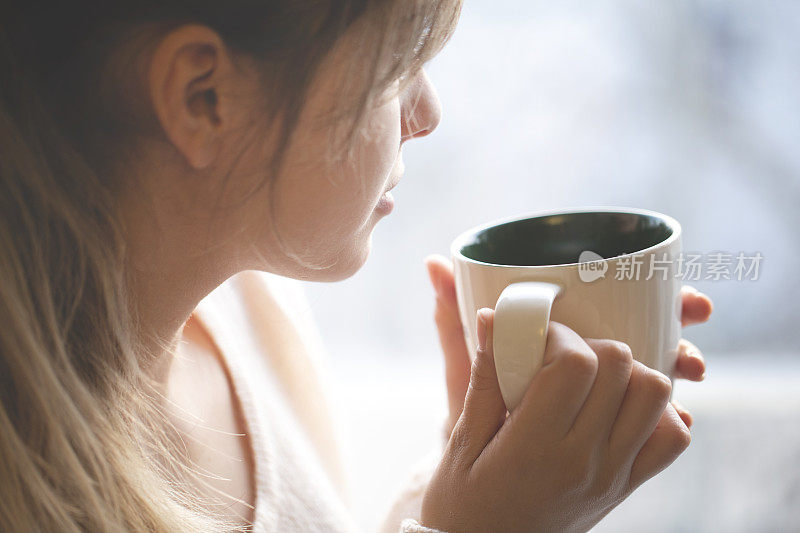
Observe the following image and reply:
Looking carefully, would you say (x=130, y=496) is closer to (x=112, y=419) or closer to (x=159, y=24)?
(x=112, y=419)

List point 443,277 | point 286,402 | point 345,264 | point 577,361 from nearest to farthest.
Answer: point 577,361
point 345,264
point 443,277
point 286,402

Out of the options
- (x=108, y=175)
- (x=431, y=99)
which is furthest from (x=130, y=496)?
(x=431, y=99)

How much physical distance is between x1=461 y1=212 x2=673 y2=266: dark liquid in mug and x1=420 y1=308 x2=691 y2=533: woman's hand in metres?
0.12

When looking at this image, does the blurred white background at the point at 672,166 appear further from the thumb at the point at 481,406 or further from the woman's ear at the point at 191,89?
the woman's ear at the point at 191,89

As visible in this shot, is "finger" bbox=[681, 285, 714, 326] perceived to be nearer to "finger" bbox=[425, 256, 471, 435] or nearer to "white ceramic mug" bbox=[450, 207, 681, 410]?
"white ceramic mug" bbox=[450, 207, 681, 410]

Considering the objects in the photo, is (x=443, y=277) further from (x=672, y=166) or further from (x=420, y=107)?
(x=672, y=166)

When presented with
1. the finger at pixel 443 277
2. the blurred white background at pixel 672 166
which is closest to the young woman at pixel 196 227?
the finger at pixel 443 277

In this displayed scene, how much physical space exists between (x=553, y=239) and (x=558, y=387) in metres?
0.18

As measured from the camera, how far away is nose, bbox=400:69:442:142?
1.76 ft

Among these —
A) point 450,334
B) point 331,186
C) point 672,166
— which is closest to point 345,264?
point 331,186

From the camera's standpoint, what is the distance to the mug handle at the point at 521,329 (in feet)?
1.45

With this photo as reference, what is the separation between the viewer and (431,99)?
542mm

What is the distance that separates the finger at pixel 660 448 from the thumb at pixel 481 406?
10 centimetres

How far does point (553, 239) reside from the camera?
23.5 inches
